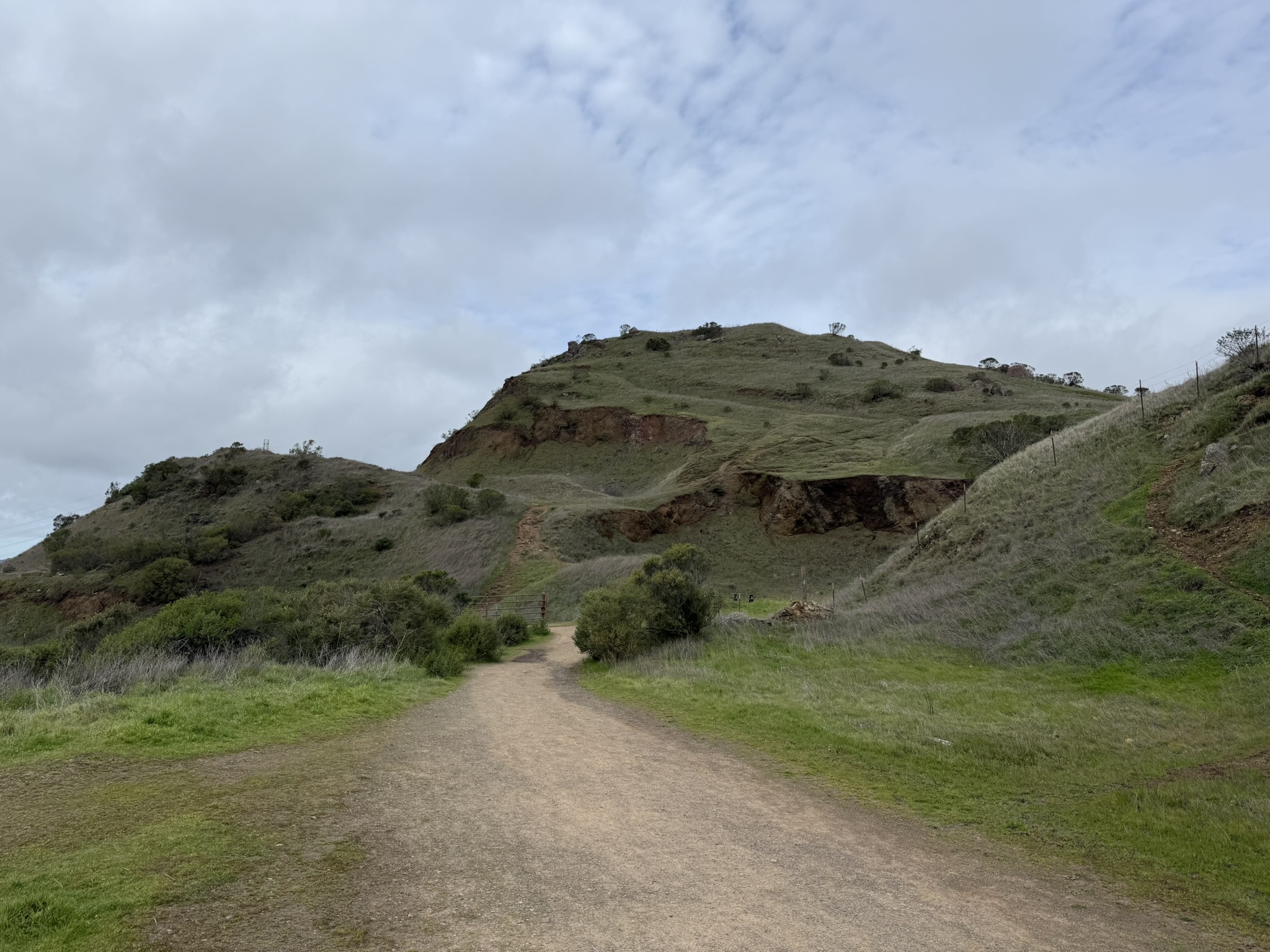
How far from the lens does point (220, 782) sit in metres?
7.02

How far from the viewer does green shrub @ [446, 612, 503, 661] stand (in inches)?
779

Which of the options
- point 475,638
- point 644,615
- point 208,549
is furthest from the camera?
point 208,549

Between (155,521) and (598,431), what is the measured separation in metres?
36.9

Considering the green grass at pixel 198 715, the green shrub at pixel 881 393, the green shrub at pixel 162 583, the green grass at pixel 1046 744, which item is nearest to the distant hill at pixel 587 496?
the green shrub at pixel 881 393

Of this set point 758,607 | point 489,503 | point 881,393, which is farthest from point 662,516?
point 881,393

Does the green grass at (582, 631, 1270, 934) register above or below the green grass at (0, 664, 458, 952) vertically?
below

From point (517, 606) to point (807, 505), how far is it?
19.2 meters

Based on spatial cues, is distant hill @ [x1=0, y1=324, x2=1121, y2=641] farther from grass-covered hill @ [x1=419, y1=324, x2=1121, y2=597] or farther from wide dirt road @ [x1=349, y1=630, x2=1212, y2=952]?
wide dirt road @ [x1=349, y1=630, x2=1212, y2=952]

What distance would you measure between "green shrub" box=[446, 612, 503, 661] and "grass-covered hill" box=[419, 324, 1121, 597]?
1481cm

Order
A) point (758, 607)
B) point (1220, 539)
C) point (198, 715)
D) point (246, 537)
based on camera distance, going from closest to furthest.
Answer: point (198, 715) < point (1220, 539) < point (758, 607) < point (246, 537)

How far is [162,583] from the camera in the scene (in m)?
39.7

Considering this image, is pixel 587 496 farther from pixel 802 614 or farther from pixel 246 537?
pixel 802 614

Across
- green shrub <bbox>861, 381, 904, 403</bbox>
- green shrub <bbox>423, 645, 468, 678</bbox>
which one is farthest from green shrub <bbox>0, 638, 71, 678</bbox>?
green shrub <bbox>861, 381, 904, 403</bbox>

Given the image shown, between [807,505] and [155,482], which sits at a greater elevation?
[155,482]
